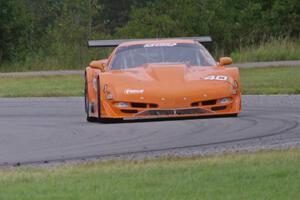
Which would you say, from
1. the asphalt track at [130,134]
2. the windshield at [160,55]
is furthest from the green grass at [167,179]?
the windshield at [160,55]

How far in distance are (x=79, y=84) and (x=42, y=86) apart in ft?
3.86

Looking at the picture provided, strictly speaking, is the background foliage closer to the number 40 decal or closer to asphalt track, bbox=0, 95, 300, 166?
asphalt track, bbox=0, 95, 300, 166

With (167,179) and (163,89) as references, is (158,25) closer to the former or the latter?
(163,89)

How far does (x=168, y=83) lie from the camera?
51.0 feet

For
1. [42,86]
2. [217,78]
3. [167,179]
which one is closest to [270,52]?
[42,86]

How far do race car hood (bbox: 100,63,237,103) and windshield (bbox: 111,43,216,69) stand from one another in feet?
2.39

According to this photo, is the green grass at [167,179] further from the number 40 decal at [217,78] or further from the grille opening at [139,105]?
the number 40 decal at [217,78]

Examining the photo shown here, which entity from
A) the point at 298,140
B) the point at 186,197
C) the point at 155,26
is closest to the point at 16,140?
the point at 298,140

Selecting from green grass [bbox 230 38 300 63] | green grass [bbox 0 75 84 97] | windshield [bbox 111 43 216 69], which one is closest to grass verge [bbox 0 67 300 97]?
green grass [bbox 0 75 84 97]

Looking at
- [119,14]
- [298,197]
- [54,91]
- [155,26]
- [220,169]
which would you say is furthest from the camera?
[119,14]

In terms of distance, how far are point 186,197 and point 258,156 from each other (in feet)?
9.14

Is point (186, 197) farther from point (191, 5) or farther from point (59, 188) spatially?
point (191, 5)

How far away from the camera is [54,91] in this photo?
88.1 feet

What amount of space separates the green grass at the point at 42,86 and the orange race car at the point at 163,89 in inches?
353
